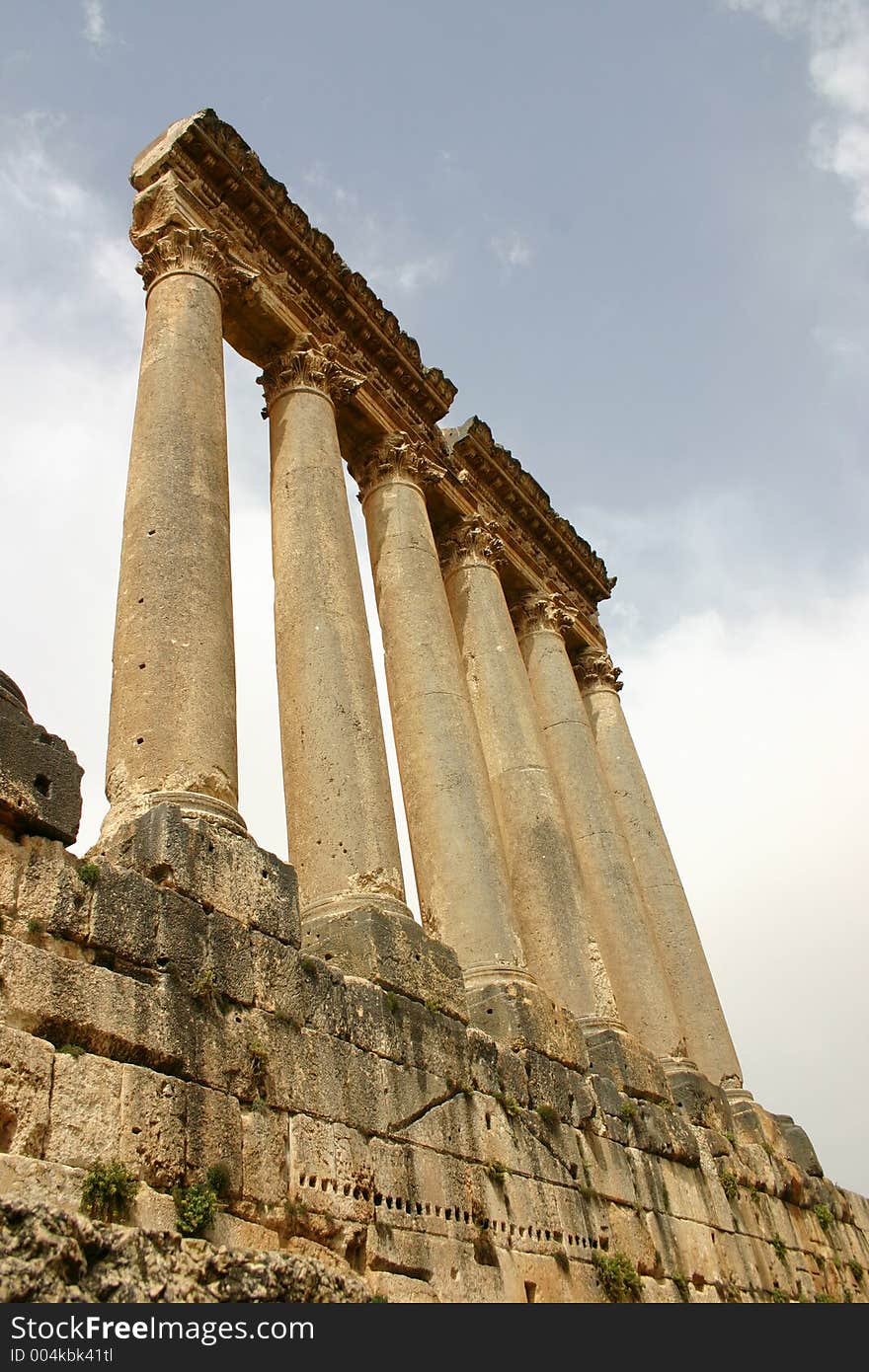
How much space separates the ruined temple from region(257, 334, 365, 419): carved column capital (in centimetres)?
5

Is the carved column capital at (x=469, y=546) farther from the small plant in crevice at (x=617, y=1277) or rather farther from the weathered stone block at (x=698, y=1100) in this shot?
the small plant in crevice at (x=617, y=1277)

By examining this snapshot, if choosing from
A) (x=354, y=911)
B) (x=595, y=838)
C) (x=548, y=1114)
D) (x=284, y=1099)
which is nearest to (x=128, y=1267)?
(x=284, y=1099)

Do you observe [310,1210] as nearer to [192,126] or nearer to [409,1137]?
[409,1137]

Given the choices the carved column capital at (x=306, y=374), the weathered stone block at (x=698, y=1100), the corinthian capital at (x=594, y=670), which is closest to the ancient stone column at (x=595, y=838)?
the weathered stone block at (x=698, y=1100)

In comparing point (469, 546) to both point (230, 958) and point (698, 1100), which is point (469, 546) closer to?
point (698, 1100)

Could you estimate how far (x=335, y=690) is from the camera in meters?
12.4

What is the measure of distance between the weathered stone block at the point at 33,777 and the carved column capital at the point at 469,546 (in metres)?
12.9

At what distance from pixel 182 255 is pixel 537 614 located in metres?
10.7

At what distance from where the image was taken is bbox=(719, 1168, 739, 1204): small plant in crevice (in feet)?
47.9

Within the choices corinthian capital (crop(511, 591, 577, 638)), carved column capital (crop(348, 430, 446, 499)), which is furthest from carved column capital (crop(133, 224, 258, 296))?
corinthian capital (crop(511, 591, 577, 638))

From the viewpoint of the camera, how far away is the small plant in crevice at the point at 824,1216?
17484 mm

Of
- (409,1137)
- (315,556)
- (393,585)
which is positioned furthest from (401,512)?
(409,1137)

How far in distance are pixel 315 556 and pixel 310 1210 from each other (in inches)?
317

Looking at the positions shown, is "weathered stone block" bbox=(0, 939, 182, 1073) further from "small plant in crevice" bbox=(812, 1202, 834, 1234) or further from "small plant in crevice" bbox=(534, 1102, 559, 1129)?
"small plant in crevice" bbox=(812, 1202, 834, 1234)
